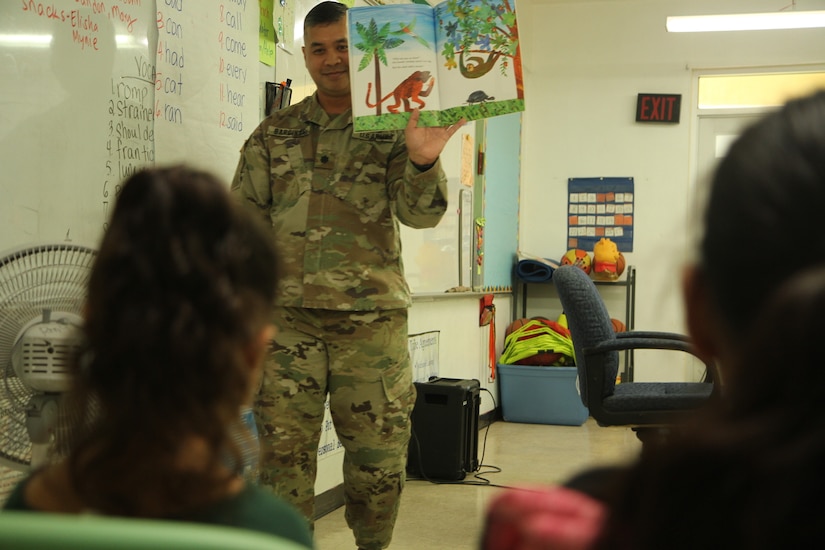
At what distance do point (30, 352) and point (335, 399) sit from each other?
91cm

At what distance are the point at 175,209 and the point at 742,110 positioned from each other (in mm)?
6211

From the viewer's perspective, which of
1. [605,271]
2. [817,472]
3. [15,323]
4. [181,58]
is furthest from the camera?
[605,271]

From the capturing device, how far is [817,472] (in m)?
0.48

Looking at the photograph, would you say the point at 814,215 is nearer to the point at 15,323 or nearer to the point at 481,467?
the point at 15,323

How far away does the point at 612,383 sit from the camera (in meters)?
2.79

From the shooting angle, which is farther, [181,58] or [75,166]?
[181,58]

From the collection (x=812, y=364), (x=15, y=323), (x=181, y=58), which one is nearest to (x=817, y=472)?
(x=812, y=364)

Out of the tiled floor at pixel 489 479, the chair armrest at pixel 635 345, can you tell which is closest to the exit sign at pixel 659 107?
the tiled floor at pixel 489 479

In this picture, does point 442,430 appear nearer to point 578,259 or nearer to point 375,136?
point 375,136

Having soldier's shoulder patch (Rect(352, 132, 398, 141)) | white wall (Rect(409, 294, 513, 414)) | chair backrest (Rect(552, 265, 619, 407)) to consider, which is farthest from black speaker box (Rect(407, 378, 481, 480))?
soldier's shoulder patch (Rect(352, 132, 398, 141))

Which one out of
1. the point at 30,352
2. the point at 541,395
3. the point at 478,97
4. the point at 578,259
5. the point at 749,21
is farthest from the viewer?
the point at 578,259

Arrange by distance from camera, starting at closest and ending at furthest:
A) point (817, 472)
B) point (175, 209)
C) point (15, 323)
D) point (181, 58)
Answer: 1. point (817, 472)
2. point (175, 209)
3. point (15, 323)
4. point (181, 58)

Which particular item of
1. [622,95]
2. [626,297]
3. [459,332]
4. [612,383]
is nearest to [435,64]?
[612,383]

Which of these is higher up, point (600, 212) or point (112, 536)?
point (600, 212)
